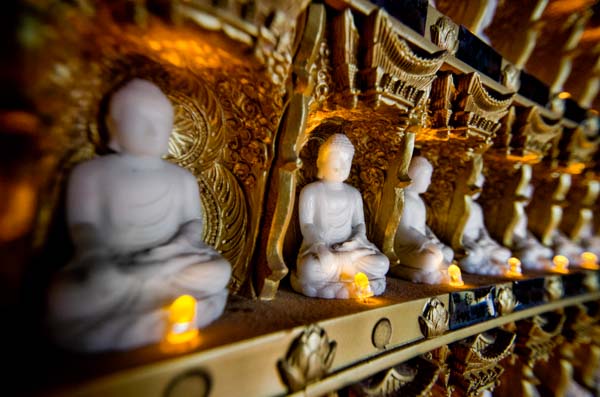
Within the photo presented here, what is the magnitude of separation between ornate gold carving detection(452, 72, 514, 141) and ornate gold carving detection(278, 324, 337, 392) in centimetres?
133

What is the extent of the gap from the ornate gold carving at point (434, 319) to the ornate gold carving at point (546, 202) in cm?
204

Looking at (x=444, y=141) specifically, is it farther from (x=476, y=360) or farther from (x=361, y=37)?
(x=476, y=360)

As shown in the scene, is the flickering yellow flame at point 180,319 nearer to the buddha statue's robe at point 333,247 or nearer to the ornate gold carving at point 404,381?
the buddha statue's robe at point 333,247

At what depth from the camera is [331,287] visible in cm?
115

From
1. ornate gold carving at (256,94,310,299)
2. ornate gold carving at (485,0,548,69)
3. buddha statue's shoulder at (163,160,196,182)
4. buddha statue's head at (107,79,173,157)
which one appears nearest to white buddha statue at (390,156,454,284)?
ornate gold carving at (256,94,310,299)

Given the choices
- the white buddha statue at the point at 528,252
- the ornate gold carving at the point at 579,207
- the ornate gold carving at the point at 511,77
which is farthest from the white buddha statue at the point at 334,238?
the ornate gold carving at the point at 579,207

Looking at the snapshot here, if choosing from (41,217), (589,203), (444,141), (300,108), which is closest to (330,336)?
(300,108)

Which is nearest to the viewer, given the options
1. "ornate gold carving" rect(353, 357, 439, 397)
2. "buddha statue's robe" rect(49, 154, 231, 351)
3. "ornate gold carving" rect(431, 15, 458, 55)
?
"buddha statue's robe" rect(49, 154, 231, 351)

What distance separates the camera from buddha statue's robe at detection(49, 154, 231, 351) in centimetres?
66

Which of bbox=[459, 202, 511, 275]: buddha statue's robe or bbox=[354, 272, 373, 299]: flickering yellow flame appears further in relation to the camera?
bbox=[459, 202, 511, 275]: buddha statue's robe

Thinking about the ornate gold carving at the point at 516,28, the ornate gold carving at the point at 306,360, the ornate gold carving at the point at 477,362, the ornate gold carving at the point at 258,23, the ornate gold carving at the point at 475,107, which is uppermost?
the ornate gold carving at the point at 516,28

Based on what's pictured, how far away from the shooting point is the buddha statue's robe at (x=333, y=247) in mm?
1162

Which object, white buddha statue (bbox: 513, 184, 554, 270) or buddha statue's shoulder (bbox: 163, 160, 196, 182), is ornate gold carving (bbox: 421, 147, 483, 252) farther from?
buddha statue's shoulder (bbox: 163, 160, 196, 182)

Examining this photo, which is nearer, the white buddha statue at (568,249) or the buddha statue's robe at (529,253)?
the buddha statue's robe at (529,253)
